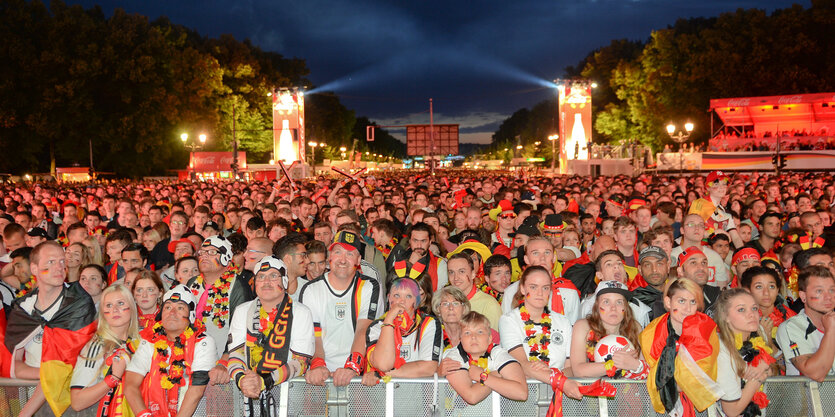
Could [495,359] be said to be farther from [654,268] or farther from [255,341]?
[654,268]

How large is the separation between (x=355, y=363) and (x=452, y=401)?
0.67 m

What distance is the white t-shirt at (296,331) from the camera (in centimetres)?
436

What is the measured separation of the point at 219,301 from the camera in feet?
17.3

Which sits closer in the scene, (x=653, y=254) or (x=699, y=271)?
(x=699, y=271)

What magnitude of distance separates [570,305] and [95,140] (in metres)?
44.0

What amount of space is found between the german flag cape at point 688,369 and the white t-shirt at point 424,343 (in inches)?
52.4

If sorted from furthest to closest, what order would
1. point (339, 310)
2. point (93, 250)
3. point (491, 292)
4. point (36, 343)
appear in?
point (93, 250) < point (491, 292) < point (339, 310) < point (36, 343)

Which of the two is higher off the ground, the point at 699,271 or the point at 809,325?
the point at 699,271

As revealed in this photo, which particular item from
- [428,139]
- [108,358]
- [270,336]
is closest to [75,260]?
[108,358]

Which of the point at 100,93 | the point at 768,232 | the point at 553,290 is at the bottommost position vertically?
the point at 553,290

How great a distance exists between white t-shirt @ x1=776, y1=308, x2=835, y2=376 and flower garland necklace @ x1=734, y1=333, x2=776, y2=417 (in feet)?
1.16

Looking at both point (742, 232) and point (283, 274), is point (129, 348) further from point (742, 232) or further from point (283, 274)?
point (742, 232)

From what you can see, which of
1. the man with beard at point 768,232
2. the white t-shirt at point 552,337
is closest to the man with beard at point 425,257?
the white t-shirt at point 552,337

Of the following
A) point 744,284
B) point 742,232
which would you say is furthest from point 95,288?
point 742,232
